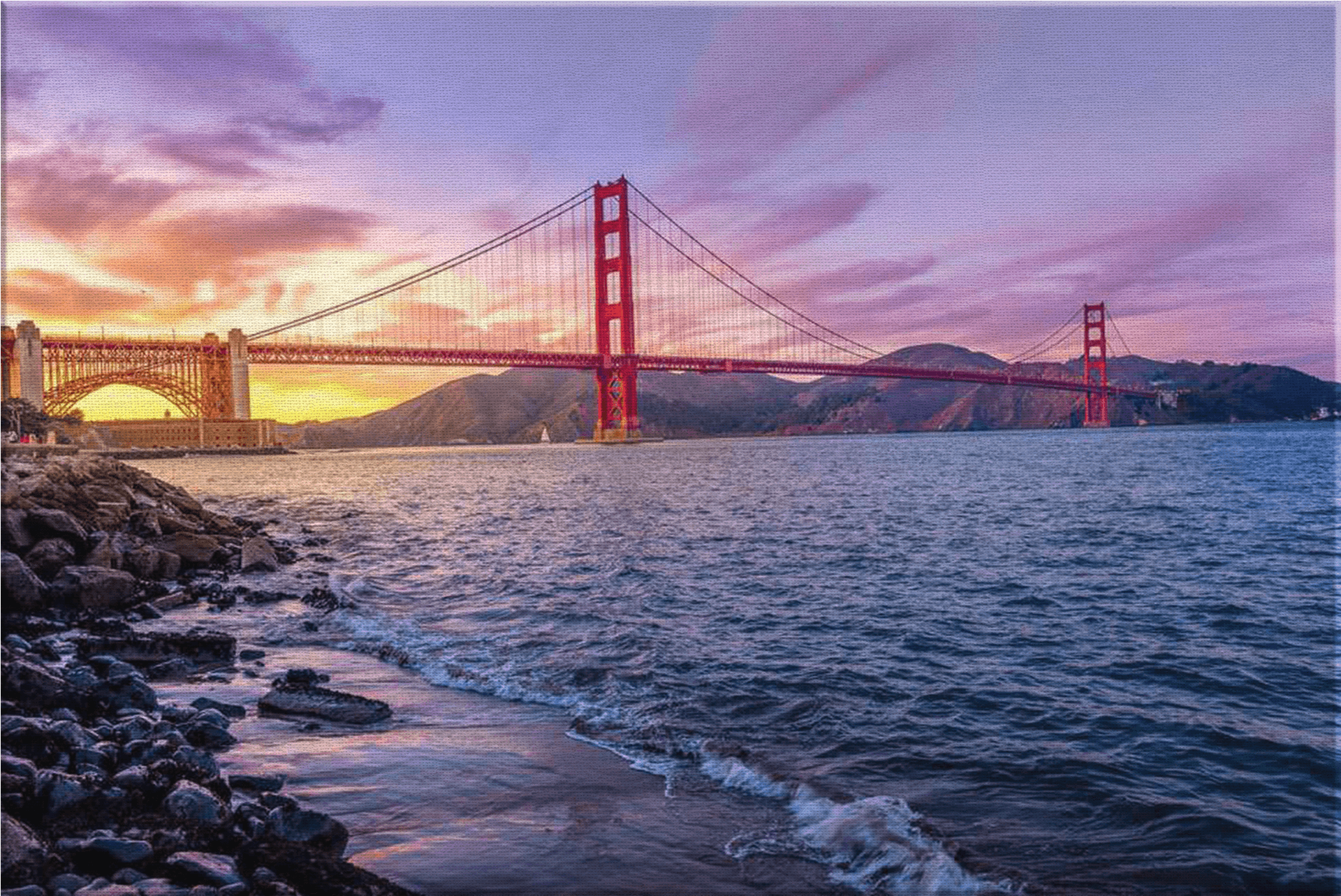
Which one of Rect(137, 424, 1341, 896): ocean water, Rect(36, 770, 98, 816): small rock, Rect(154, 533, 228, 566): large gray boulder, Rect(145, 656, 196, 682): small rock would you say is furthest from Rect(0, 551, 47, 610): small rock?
Rect(36, 770, 98, 816): small rock

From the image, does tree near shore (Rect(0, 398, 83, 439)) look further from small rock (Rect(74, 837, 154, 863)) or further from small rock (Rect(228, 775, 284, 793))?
small rock (Rect(74, 837, 154, 863))

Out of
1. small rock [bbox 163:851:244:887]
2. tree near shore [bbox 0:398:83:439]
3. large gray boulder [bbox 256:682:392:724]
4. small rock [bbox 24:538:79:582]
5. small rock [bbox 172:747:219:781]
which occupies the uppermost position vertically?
tree near shore [bbox 0:398:83:439]

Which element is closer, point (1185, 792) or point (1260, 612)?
point (1185, 792)

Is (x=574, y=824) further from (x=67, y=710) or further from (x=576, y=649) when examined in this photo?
(x=576, y=649)

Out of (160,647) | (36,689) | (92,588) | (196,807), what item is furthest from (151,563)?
(196,807)

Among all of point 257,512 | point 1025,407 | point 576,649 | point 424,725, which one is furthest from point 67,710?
point 1025,407

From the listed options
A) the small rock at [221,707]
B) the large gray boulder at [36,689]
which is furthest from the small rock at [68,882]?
the small rock at [221,707]

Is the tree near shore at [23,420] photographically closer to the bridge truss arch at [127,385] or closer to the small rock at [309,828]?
the bridge truss arch at [127,385]
